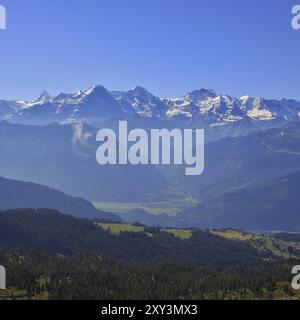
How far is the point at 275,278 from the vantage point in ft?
614

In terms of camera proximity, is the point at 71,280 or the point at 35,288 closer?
the point at 35,288
